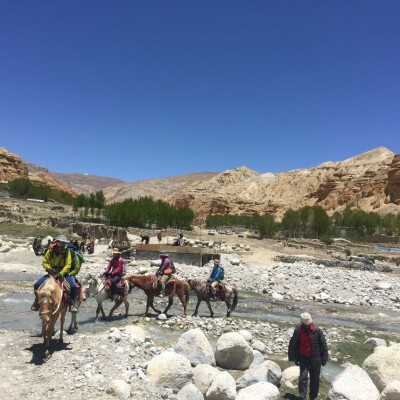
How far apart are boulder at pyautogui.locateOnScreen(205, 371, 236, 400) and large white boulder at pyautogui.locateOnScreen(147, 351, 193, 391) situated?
0.63 metres

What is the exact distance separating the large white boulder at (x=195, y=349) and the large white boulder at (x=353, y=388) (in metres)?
3.35

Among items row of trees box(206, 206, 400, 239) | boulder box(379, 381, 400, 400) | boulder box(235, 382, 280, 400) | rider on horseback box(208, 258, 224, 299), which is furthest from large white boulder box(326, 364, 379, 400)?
row of trees box(206, 206, 400, 239)

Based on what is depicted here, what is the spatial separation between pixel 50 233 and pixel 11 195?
230 feet

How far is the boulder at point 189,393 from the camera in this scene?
805cm

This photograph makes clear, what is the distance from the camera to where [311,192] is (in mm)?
171625

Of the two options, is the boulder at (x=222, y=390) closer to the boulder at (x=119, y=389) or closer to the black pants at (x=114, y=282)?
the boulder at (x=119, y=389)

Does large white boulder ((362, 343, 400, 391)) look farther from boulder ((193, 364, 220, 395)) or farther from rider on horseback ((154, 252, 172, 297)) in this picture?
rider on horseback ((154, 252, 172, 297))

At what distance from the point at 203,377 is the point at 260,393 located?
1457 millimetres

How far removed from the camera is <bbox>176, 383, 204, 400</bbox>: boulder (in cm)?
A: 805

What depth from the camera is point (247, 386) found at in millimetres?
9000

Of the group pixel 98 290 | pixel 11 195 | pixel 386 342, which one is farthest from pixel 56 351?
pixel 11 195

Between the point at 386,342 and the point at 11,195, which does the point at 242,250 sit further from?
the point at 11,195

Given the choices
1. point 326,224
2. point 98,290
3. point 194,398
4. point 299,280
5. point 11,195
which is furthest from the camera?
point 11,195

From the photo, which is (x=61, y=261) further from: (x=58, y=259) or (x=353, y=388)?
(x=353, y=388)
